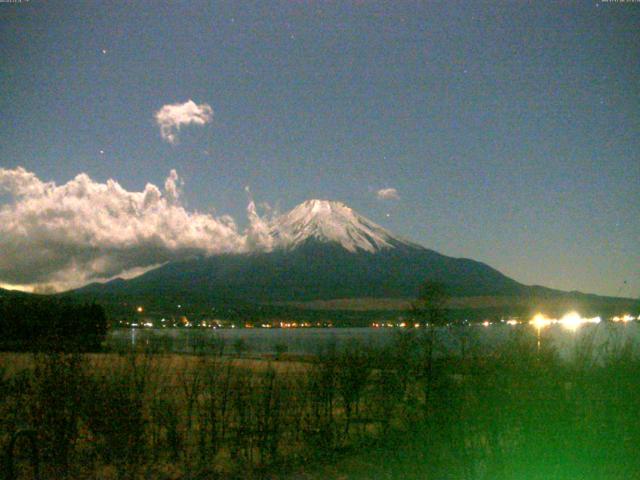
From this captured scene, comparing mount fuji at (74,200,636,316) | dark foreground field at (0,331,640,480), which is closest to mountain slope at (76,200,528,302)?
mount fuji at (74,200,636,316)

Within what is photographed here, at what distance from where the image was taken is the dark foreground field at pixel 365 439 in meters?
6.21

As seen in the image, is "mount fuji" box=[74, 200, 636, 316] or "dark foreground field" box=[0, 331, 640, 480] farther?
"mount fuji" box=[74, 200, 636, 316]

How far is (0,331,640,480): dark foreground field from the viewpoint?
6.21 metres

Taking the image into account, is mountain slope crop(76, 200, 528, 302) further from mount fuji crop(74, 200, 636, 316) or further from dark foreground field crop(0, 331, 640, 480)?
dark foreground field crop(0, 331, 640, 480)

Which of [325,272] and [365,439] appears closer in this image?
[365,439]

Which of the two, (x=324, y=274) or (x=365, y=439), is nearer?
(x=365, y=439)

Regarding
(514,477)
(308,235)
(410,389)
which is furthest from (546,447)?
(308,235)

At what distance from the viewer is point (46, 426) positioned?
23.0 ft

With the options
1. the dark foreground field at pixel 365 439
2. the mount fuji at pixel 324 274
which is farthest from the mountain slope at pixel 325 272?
the dark foreground field at pixel 365 439

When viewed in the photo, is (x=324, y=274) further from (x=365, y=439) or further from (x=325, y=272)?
(x=365, y=439)

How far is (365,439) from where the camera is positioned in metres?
9.99

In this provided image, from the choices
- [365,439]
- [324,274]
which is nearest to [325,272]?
[324,274]

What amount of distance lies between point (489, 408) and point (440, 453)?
0.60 meters

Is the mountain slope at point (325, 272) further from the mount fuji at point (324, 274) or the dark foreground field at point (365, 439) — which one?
the dark foreground field at point (365, 439)
